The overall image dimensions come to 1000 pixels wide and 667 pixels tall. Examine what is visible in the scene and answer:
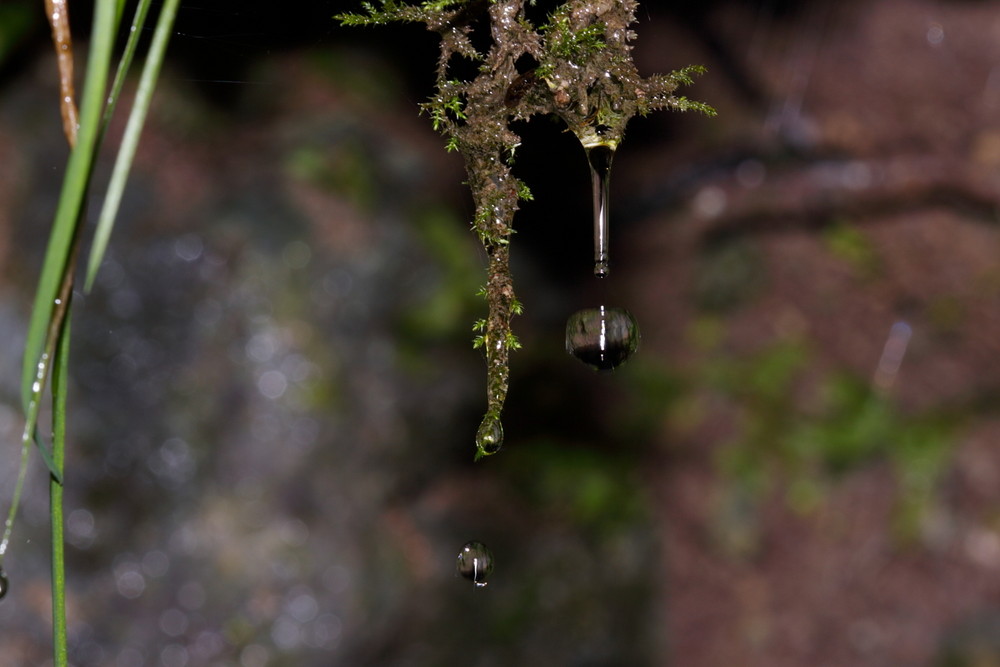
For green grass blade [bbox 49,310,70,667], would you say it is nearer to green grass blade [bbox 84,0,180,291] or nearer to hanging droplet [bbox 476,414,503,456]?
green grass blade [bbox 84,0,180,291]

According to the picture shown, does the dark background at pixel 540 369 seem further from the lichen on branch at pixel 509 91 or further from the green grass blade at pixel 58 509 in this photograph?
the green grass blade at pixel 58 509

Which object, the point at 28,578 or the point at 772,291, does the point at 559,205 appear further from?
the point at 28,578

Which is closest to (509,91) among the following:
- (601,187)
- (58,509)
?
(601,187)

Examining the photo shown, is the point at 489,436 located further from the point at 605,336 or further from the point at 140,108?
the point at 140,108

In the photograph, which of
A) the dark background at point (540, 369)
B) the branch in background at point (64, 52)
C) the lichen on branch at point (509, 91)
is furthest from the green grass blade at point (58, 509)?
the dark background at point (540, 369)

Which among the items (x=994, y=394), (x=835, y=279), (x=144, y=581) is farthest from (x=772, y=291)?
(x=144, y=581)
